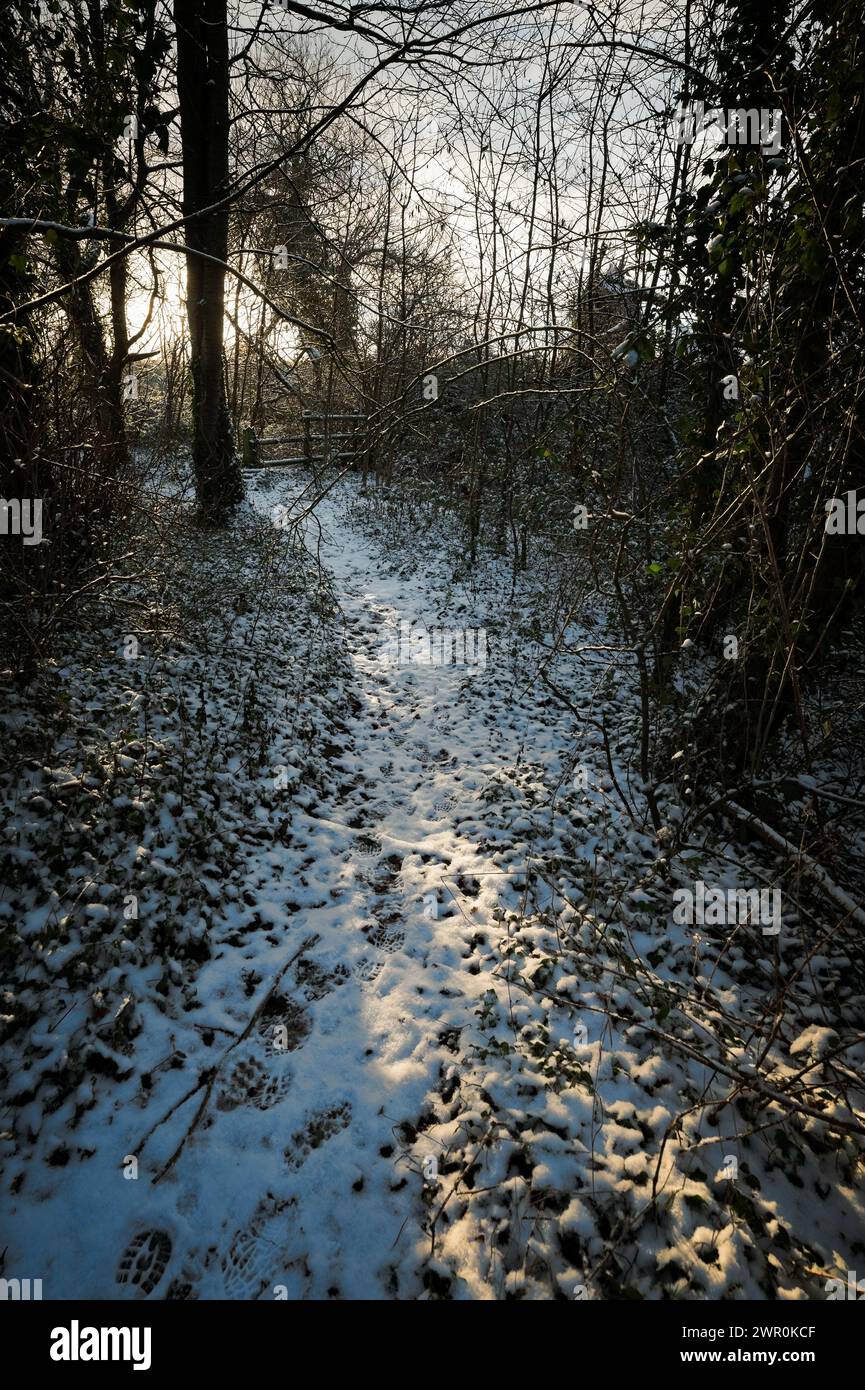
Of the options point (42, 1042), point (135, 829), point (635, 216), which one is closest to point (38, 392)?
point (135, 829)

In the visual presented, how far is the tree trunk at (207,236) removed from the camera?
677 cm

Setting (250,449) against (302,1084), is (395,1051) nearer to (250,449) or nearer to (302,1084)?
(302,1084)

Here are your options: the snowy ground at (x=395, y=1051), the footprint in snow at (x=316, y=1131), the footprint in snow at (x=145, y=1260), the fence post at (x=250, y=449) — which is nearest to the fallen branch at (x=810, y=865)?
the snowy ground at (x=395, y=1051)

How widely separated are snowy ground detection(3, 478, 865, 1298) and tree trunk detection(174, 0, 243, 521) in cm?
495

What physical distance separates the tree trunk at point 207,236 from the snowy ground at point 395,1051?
195 inches

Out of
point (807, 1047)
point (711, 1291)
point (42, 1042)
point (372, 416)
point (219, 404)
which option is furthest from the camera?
point (219, 404)

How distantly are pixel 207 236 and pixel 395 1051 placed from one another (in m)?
9.38

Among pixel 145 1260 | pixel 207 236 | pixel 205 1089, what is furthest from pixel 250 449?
pixel 145 1260

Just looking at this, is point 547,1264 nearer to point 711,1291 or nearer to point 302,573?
point 711,1291

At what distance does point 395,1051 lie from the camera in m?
3.10

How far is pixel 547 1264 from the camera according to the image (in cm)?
226

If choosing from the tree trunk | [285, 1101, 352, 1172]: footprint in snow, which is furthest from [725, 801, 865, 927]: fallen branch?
the tree trunk

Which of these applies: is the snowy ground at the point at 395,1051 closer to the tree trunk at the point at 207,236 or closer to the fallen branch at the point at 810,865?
the fallen branch at the point at 810,865

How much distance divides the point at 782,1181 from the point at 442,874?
2.47 metres
